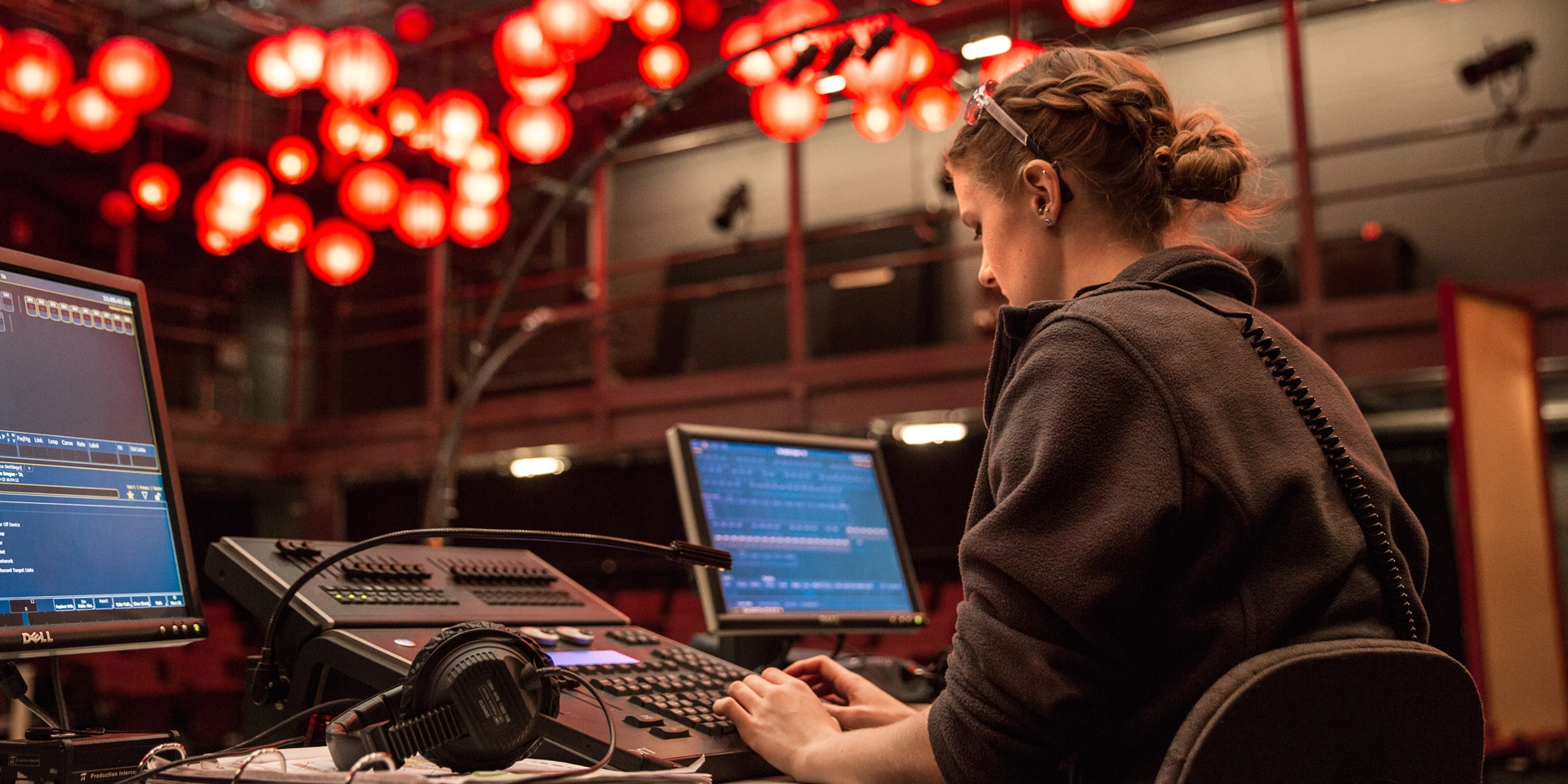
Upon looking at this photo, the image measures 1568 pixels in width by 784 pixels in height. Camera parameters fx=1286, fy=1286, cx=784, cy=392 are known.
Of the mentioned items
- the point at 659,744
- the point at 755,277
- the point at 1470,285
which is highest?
the point at 755,277

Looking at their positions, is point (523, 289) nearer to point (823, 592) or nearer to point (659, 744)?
point (823, 592)

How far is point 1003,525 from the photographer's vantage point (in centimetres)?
94

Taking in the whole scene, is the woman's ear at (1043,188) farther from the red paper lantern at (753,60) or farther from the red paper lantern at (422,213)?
the red paper lantern at (422,213)

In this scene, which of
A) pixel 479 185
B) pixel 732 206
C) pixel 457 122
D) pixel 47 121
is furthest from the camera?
pixel 732 206

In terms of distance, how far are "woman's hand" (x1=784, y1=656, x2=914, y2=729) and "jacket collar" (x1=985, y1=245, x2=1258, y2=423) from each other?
1.23 feet

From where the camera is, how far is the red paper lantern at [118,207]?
1045 centimetres

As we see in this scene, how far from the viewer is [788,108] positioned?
289 inches

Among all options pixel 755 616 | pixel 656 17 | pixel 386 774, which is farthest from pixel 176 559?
pixel 656 17

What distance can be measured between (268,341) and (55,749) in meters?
12.6

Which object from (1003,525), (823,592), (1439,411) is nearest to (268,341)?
(1439,411)

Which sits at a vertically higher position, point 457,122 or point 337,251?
point 457,122

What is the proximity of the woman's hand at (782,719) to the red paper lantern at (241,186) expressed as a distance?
8.10 m

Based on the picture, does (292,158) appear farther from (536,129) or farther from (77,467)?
(77,467)

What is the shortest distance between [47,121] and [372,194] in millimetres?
1832
